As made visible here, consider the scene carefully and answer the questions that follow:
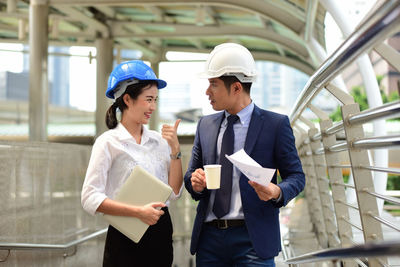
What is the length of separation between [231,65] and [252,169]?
0.73 m

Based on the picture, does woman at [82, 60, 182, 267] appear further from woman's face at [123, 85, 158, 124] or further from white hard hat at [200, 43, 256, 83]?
white hard hat at [200, 43, 256, 83]

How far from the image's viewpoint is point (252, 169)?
2266 mm

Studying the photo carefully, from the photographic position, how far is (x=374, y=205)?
2609mm

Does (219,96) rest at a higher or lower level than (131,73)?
lower

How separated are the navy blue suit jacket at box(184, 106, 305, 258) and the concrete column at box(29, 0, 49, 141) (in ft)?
36.0

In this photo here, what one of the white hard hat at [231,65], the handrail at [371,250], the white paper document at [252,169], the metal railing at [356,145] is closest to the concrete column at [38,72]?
the metal railing at [356,145]

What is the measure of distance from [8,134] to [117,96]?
29.5 meters

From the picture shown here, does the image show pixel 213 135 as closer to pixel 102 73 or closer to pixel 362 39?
pixel 362 39

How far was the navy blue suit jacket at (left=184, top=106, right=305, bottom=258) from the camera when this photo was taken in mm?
2660

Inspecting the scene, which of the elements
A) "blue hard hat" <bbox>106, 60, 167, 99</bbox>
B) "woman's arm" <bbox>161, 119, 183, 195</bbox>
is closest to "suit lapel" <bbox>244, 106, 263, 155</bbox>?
"woman's arm" <bbox>161, 119, 183, 195</bbox>

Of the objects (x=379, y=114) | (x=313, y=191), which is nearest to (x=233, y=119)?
(x=379, y=114)

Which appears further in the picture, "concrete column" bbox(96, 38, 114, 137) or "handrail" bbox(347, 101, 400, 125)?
"concrete column" bbox(96, 38, 114, 137)

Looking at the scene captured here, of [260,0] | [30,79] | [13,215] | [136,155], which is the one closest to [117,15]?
[30,79]

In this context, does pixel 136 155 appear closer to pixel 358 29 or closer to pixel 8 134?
pixel 358 29
